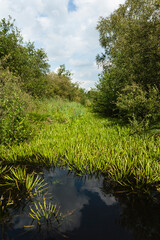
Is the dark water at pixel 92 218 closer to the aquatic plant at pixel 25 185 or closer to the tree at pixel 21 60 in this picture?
the aquatic plant at pixel 25 185

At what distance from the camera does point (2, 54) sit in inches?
388

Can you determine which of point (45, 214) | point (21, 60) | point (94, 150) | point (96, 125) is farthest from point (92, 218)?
point (21, 60)

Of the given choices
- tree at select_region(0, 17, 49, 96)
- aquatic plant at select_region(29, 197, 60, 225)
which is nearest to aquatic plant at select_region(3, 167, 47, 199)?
aquatic plant at select_region(29, 197, 60, 225)

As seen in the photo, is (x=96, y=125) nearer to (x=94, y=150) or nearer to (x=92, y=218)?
(x=94, y=150)

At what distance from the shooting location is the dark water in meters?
1.52

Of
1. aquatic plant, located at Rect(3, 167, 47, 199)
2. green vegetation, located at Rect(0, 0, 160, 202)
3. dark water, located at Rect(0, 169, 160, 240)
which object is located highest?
green vegetation, located at Rect(0, 0, 160, 202)

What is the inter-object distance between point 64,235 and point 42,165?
1.80m

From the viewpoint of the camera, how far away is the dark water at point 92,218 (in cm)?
152

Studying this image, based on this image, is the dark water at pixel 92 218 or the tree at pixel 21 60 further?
the tree at pixel 21 60

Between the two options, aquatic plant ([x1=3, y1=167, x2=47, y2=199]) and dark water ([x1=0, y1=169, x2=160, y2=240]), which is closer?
dark water ([x1=0, y1=169, x2=160, y2=240])

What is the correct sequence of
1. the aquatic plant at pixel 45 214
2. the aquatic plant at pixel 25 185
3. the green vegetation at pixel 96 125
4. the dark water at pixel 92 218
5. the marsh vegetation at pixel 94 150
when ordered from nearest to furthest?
1. the dark water at pixel 92 218
2. the aquatic plant at pixel 45 214
3. the marsh vegetation at pixel 94 150
4. the aquatic plant at pixel 25 185
5. the green vegetation at pixel 96 125

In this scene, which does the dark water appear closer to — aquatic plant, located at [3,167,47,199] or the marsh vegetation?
the marsh vegetation

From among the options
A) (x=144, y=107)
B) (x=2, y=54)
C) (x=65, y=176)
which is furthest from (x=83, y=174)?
(x=2, y=54)

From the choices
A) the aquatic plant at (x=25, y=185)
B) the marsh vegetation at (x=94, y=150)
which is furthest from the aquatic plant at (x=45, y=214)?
the aquatic plant at (x=25, y=185)
